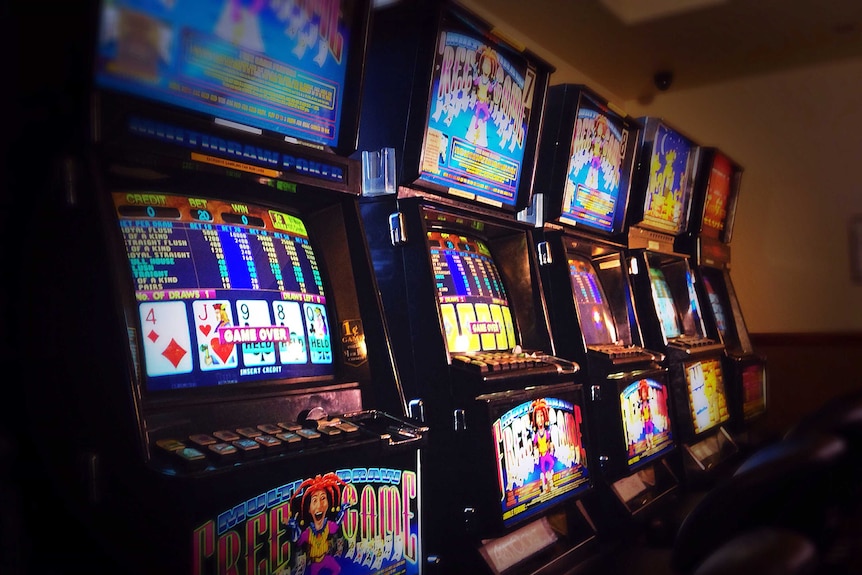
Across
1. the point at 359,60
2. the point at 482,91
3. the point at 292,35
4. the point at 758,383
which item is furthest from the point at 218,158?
the point at 758,383

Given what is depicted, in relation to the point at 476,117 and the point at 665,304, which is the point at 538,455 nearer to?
the point at 476,117

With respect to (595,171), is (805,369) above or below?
below

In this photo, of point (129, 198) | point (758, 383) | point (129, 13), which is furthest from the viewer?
point (758, 383)

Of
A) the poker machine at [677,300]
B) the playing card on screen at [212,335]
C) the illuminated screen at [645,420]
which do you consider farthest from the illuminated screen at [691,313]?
the playing card on screen at [212,335]

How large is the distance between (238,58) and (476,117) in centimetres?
95

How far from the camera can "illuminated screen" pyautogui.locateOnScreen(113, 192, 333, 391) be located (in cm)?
128

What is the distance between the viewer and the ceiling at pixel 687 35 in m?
4.14

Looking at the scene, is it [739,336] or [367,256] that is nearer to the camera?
[367,256]

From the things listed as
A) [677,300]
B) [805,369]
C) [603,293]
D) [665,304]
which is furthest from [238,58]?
[805,369]

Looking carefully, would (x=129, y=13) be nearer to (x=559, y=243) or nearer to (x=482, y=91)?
(x=482, y=91)

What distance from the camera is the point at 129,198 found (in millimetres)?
1316

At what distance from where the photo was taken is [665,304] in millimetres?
3736

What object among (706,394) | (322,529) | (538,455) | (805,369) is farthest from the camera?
(805,369)

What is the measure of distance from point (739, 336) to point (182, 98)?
3978mm
